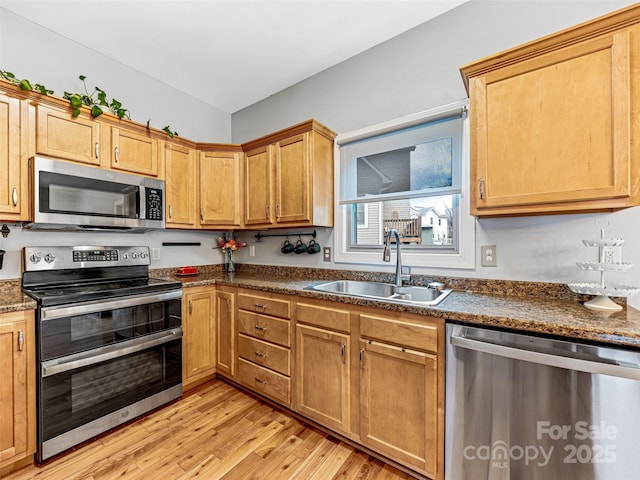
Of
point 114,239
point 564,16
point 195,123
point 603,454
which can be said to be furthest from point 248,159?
point 603,454

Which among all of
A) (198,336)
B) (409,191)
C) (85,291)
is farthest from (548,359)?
(85,291)

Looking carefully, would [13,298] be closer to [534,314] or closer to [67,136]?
[67,136]

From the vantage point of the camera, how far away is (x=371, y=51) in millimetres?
2289

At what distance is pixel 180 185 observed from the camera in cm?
258

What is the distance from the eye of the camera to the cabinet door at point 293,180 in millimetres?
2281

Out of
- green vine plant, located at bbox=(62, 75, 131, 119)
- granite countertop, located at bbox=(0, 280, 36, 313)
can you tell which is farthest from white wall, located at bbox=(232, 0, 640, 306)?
granite countertop, located at bbox=(0, 280, 36, 313)

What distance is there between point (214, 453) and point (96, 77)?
9.85 ft

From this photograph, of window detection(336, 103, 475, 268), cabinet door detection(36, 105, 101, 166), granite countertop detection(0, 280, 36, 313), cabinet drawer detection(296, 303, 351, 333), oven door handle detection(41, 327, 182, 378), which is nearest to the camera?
granite countertop detection(0, 280, 36, 313)

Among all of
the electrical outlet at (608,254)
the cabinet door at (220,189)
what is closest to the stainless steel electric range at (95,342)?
the cabinet door at (220,189)

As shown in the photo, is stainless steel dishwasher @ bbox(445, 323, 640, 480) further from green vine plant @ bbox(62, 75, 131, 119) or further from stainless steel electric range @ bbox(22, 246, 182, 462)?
green vine plant @ bbox(62, 75, 131, 119)

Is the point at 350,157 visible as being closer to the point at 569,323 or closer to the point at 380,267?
the point at 380,267

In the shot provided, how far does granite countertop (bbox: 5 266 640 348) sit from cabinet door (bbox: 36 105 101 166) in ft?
3.10

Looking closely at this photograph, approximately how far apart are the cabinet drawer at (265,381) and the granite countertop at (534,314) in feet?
2.45

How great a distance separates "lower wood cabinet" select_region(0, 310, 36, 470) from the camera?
145cm
